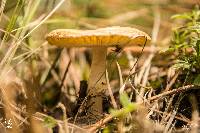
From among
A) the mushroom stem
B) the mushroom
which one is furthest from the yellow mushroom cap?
the mushroom stem

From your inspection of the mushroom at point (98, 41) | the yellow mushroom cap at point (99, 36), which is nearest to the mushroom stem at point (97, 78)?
the mushroom at point (98, 41)

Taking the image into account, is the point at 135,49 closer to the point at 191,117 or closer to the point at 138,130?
the point at 191,117

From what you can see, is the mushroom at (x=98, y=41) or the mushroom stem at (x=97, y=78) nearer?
the mushroom at (x=98, y=41)

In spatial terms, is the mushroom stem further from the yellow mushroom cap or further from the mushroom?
the yellow mushroom cap

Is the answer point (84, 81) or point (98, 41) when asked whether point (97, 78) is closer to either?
point (84, 81)

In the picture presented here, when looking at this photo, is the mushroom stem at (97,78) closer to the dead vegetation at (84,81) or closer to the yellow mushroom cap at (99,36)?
the dead vegetation at (84,81)

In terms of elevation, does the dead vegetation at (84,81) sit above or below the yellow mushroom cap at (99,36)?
below

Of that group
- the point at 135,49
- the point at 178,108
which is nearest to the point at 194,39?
the point at 178,108

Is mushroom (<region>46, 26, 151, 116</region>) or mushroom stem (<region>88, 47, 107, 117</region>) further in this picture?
mushroom stem (<region>88, 47, 107, 117</region>)

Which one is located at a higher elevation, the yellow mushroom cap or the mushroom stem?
the yellow mushroom cap
